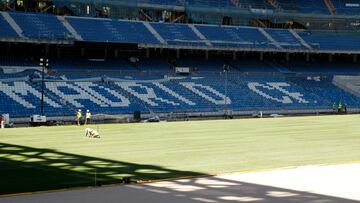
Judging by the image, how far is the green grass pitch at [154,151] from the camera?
81.9 ft

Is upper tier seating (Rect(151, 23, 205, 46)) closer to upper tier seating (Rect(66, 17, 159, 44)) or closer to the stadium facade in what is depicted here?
the stadium facade

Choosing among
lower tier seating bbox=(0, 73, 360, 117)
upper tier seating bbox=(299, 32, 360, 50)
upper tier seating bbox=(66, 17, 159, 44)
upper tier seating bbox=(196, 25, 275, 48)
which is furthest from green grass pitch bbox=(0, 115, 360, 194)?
upper tier seating bbox=(299, 32, 360, 50)

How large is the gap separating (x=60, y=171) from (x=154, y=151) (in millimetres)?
7956

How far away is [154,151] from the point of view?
32.6 meters

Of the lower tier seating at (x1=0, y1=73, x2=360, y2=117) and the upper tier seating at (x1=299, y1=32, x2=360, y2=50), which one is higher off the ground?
the upper tier seating at (x1=299, y1=32, x2=360, y2=50)

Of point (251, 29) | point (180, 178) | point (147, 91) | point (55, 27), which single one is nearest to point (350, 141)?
point (180, 178)

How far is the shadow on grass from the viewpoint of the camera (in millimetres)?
22566

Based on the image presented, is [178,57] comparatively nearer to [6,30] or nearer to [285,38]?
[285,38]

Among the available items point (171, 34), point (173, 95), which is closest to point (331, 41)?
point (171, 34)

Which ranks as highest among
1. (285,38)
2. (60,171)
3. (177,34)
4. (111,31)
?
(285,38)

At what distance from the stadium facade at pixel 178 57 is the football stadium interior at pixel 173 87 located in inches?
7.0

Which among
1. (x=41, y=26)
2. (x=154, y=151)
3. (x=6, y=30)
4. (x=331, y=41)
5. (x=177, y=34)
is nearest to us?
(x=154, y=151)

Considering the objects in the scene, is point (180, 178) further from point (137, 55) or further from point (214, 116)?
point (137, 55)

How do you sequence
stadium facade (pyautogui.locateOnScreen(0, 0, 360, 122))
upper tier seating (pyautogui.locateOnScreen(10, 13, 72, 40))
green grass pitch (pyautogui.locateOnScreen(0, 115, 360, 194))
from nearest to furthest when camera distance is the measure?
green grass pitch (pyautogui.locateOnScreen(0, 115, 360, 194)) < stadium facade (pyautogui.locateOnScreen(0, 0, 360, 122)) < upper tier seating (pyautogui.locateOnScreen(10, 13, 72, 40))
